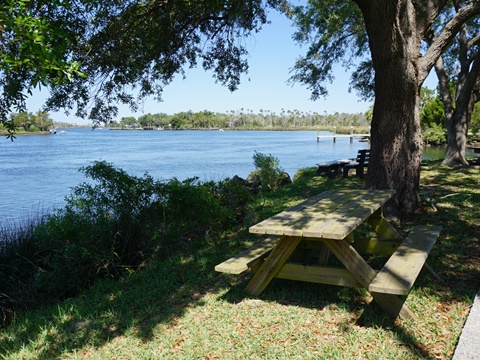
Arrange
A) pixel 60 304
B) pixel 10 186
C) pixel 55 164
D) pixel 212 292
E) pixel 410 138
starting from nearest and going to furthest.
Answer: pixel 212 292 < pixel 60 304 < pixel 410 138 < pixel 10 186 < pixel 55 164

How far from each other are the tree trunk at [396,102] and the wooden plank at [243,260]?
2633 millimetres

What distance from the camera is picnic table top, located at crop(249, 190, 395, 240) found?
126 inches

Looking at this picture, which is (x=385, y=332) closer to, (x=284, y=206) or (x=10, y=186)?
(x=284, y=206)

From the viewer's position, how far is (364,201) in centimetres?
433

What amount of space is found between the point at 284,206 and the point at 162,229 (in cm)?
260

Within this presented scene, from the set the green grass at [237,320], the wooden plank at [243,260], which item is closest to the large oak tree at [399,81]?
the green grass at [237,320]

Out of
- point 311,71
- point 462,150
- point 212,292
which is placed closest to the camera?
point 212,292

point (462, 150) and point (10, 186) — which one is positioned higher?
point (462, 150)

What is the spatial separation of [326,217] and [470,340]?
1389mm

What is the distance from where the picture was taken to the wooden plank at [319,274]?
353cm

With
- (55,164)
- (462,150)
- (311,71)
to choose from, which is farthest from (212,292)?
(55,164)

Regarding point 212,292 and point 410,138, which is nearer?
point 212,292

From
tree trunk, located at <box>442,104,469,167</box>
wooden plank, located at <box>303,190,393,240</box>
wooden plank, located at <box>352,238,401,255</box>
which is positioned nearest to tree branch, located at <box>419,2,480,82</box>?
wooden plank, located at <box>303,190,393,240</box>

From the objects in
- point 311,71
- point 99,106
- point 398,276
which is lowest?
point 398,276
